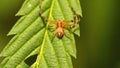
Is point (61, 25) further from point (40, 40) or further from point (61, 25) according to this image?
point (40, 40)

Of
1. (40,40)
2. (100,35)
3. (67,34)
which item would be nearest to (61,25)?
(67,34)

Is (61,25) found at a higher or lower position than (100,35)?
higher

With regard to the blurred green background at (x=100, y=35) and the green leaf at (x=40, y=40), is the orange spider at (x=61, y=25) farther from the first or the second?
the blurred green background at (x=100, y=35)

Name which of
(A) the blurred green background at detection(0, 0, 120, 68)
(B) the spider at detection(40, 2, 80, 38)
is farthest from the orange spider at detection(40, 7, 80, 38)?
(A) the blurred green background at detection(0, 0, 120, 68)

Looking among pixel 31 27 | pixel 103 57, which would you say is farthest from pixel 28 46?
pixel 103 57

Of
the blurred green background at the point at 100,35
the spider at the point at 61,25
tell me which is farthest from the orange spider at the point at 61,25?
the blurred green background at the point at 100,35

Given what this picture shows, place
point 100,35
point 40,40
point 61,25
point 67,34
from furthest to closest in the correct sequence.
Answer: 1. point 100,35
2. point 61,25
3. point 67,34
4. point 40,40
